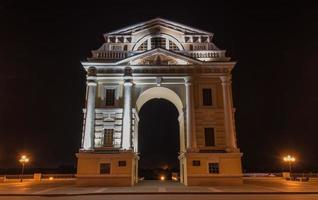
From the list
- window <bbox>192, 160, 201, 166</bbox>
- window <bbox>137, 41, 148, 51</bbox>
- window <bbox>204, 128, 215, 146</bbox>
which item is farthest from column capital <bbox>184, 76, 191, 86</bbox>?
window <bbox>192, 160, 201, 166</bbox>

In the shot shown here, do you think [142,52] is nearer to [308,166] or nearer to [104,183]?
[104,183]

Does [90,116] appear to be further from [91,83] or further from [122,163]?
[122,163]

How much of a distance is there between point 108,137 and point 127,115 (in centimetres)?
339

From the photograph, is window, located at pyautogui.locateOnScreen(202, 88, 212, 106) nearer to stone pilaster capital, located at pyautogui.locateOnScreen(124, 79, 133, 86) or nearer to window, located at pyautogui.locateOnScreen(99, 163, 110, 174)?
stone pilaster capital, located at pyautogui.locateOnScreen(124, 79, 133, 86)

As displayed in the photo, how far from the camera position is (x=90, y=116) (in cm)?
3412

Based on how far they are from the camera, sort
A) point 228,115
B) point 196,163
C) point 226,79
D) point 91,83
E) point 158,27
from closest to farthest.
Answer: point 196,163, point 228,115, point 91,83, point 226,79, point 158,27

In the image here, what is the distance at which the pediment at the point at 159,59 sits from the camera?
1412 inches

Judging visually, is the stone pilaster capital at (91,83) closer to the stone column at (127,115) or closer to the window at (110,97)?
the window at (110,97)

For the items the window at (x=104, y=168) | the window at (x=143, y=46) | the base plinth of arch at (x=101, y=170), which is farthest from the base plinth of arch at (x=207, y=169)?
the window at (x=143, y=46)

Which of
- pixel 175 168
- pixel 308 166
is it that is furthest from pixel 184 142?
pixel 308 166

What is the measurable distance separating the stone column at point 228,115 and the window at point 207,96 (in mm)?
1709

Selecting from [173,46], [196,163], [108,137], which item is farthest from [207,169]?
[173,46]

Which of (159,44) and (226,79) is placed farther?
(159,44)

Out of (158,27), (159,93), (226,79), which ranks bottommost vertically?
(159,93)
